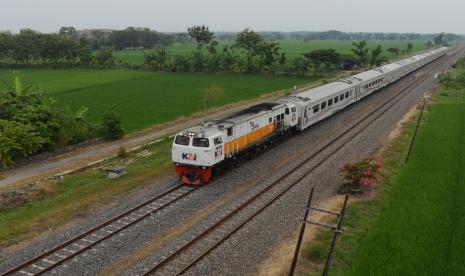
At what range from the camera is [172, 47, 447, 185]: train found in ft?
80.9

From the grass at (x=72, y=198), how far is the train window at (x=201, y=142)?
410 centimetres

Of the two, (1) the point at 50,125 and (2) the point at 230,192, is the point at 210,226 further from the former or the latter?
(1) the point at 50,125

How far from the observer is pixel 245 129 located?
28.4 meters

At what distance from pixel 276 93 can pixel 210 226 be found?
1927 inches

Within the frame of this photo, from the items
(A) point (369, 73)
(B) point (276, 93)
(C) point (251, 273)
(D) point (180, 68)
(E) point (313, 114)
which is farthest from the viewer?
(D) point (180, 68)

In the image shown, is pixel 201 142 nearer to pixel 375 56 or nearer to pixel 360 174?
pixel 360 174

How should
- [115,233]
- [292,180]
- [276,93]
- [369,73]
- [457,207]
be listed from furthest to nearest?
[276,93] → [369,73] → [292,180] → [457,207] → [115,233]

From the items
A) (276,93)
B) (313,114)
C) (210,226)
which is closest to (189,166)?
(210,226)

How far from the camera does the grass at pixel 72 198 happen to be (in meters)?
20.1

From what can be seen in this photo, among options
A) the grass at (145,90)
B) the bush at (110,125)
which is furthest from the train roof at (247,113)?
the grass at (145,90)

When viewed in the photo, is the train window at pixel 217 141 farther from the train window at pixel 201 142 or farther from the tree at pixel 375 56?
the tree at pixel 375 56

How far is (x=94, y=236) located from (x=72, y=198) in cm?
546

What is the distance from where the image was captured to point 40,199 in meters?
23.8

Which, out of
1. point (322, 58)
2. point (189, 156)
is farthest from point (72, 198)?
point (322, 58)
